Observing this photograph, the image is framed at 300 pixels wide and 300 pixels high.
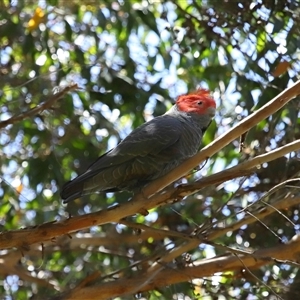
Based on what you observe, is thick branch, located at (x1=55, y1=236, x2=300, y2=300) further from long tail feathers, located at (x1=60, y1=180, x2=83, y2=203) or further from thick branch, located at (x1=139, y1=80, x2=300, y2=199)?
thick branch, located at (x1=139, y1=80, x2=300, y2=199)

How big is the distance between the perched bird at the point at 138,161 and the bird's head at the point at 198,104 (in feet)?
0.89

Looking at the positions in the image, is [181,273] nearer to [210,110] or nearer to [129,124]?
[210,110]

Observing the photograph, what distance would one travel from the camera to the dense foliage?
383cm

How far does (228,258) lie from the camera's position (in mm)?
3494

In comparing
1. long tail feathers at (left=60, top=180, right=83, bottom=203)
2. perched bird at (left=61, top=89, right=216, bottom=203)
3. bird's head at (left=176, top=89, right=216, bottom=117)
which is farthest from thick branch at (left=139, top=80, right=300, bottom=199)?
bird's head at (left=176, top=89, right=216, bottom=117)

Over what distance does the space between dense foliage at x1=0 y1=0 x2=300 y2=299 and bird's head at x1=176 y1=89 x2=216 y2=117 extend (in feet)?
0.71

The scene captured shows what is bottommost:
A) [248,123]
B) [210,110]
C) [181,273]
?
[181,273]

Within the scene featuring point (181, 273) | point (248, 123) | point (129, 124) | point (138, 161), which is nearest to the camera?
point (248, 123)

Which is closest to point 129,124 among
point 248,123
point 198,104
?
point 198,104

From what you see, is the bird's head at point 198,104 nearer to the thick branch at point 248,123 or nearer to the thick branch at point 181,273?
the thick branch at point 181,273

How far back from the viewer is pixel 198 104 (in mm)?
3801

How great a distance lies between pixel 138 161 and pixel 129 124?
1840mm

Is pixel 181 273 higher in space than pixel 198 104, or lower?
lower

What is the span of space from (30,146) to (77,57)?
0.73 meters
